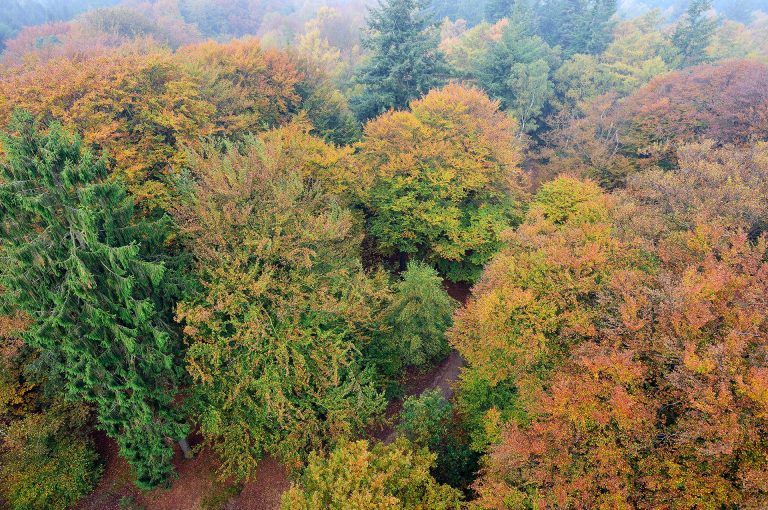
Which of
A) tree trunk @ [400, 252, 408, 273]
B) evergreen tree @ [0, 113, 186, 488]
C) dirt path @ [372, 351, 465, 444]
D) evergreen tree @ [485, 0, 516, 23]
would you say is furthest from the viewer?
evergreen tree @ [485, 0, 516, 23]

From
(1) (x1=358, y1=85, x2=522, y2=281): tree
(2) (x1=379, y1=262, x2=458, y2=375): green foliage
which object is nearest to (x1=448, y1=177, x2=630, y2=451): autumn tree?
(2) (x1=379, y1=262, x2=458, y2=375): green foliage

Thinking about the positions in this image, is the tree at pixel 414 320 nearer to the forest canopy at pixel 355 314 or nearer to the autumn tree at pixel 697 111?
the forest canopy at pixel 355 314

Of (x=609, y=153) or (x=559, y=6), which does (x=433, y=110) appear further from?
(x=559, y=6)

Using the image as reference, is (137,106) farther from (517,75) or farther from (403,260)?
(517,75)

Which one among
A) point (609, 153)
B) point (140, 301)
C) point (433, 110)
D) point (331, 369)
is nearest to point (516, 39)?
point (609, 153)

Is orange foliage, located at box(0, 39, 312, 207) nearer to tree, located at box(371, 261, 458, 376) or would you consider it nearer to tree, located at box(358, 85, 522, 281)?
tree, located at box(358, 85, 522, 281)

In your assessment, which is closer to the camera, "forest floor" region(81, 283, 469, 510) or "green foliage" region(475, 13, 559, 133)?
"forest floor" region(81, 283, 469, 510)

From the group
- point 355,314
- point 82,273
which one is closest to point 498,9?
point 355,314

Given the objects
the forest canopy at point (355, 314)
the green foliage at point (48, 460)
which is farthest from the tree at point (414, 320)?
the green foliage at point (48, 460)
